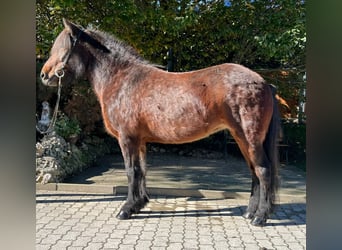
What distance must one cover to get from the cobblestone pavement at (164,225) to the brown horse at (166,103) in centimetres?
24

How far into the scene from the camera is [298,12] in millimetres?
6359

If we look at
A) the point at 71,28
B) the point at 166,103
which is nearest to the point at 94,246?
the point at 166,103

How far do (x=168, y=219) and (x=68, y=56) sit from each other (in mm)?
2211

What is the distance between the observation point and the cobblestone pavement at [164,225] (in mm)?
3268

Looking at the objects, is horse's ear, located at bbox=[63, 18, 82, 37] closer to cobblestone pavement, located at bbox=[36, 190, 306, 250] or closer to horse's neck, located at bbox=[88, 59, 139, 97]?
horse's neck, located at bbox=[88, 59, 139, 97]

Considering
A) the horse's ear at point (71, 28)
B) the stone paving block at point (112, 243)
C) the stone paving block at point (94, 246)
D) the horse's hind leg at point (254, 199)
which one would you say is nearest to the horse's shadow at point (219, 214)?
the horse's hind leg at point (254, 199)

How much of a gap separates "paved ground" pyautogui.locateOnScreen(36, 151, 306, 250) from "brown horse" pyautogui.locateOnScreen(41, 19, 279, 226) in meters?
0.27

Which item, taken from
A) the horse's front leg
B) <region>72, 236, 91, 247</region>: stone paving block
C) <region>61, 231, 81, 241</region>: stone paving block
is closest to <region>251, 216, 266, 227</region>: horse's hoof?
the horse's front leg

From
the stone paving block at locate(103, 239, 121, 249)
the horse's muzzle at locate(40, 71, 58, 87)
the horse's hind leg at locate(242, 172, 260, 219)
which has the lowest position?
the stone paving block at locate(103, 239, 121, 249)

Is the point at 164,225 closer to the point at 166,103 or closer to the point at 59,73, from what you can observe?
the point at 166,103

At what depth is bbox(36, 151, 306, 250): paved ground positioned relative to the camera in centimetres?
330

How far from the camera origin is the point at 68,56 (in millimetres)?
4023
